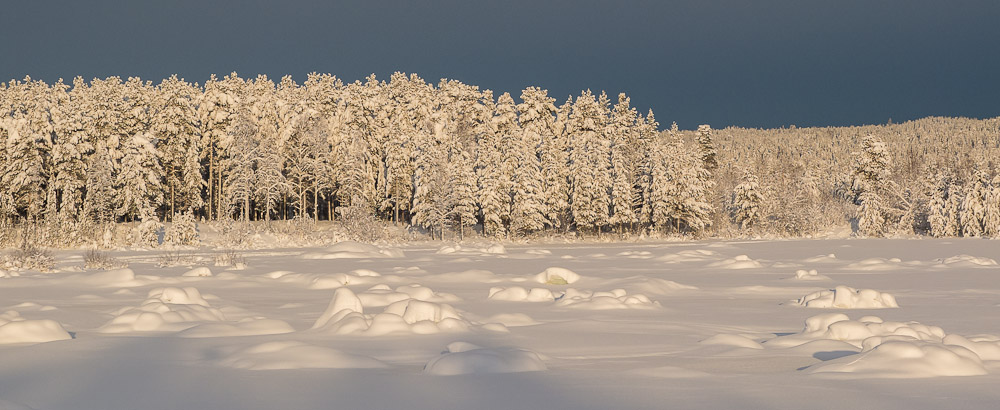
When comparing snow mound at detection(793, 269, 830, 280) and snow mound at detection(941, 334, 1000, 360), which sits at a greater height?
snow mound at detection(941, 334, 1000, 360)

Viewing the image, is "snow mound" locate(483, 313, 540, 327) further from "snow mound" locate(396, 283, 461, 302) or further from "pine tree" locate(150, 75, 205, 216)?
"pine tree" locate(150, 75, 205, 216)

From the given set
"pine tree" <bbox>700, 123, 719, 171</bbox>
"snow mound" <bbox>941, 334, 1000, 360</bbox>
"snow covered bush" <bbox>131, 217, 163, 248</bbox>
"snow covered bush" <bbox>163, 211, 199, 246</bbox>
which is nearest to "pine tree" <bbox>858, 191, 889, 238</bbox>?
"pine tree" <bbox>700, 123, 719, 171</bbox>

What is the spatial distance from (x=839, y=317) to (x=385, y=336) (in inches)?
181

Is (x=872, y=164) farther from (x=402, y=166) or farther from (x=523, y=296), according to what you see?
(x=523, y=296)

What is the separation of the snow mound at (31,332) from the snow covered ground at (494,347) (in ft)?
0.05

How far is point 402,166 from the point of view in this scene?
58031 millimetres

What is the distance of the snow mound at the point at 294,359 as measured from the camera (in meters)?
6.04

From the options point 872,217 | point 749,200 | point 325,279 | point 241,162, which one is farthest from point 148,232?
point 872,217

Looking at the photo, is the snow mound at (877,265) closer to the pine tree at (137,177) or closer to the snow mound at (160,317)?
the snow mound at (160,317)

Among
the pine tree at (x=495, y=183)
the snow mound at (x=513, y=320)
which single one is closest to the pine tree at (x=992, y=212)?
the pine tree at (x=495, y=183)

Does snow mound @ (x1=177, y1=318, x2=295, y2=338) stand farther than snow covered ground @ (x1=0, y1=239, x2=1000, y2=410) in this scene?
Yes

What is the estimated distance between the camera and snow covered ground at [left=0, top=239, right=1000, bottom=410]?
4.96 meters

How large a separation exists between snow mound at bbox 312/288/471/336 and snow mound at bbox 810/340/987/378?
375 cm

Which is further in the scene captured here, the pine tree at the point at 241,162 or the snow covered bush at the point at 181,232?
the pine tree at the point at 241,162
